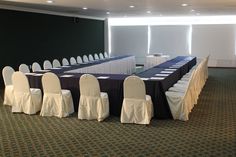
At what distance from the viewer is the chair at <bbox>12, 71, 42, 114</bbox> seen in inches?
265

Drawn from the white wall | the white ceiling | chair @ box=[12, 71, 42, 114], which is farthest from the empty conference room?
the white wall

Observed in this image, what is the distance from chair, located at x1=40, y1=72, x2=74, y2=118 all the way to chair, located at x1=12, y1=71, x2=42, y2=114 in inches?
12.0

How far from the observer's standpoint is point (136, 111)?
19.7 ft

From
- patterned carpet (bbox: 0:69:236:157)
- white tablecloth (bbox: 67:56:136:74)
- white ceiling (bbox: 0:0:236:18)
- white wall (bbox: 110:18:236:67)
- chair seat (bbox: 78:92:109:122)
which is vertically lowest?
patterned carpet (bbox: 0:69:236:157)

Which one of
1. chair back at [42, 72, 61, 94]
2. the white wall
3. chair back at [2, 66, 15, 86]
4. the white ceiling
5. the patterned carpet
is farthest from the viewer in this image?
the white wall

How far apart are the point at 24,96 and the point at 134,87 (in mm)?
2549

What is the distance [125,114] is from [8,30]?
6290mm

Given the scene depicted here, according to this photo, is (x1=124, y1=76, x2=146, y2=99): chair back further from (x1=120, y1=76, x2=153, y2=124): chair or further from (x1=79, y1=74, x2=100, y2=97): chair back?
(x1=79, y1=74, x2=100, y2=97): chair back

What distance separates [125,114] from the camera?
19.9 feet

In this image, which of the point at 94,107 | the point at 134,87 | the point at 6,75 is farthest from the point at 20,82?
the point at 134,87

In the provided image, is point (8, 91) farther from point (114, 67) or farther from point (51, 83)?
point (114, 67)

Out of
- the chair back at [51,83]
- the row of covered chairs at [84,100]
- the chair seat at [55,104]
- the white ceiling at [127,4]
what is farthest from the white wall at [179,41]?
the chair back at [51,83]

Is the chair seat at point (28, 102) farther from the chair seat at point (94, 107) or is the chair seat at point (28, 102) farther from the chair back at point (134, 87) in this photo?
the chair back at point (134, 87)

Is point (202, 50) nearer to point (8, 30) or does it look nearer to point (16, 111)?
point (8, 30)
